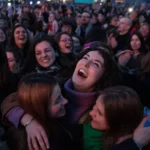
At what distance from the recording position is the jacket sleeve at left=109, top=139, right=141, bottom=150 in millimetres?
1317

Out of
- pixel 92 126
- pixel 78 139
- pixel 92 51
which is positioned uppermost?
pixel 92 51

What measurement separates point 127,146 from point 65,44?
2654 mm

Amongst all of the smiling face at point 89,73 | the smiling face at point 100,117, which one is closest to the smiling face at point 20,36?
the smiling face at point 89,73

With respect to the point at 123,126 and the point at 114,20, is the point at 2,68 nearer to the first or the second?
the point at 123,126

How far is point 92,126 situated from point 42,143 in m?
0.33

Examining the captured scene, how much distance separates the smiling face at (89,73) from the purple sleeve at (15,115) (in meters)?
0.51

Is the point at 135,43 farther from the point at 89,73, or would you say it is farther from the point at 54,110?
the point at 54,110

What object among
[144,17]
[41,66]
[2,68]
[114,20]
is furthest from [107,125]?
[144,17]

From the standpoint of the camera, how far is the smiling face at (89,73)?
1973mm

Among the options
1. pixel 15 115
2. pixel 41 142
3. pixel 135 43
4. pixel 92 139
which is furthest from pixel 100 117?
pixel 135 43

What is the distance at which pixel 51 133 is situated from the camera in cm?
144

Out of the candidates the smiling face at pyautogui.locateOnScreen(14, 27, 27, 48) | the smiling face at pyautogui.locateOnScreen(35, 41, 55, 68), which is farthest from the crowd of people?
the smiling face at pyautogui.locateOnScreen(14, 27, 27, 48)

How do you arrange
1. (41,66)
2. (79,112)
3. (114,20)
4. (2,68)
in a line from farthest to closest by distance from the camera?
(114,20) < (41,66) < (2,68) < (79,112)

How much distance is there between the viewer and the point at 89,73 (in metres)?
1.97
